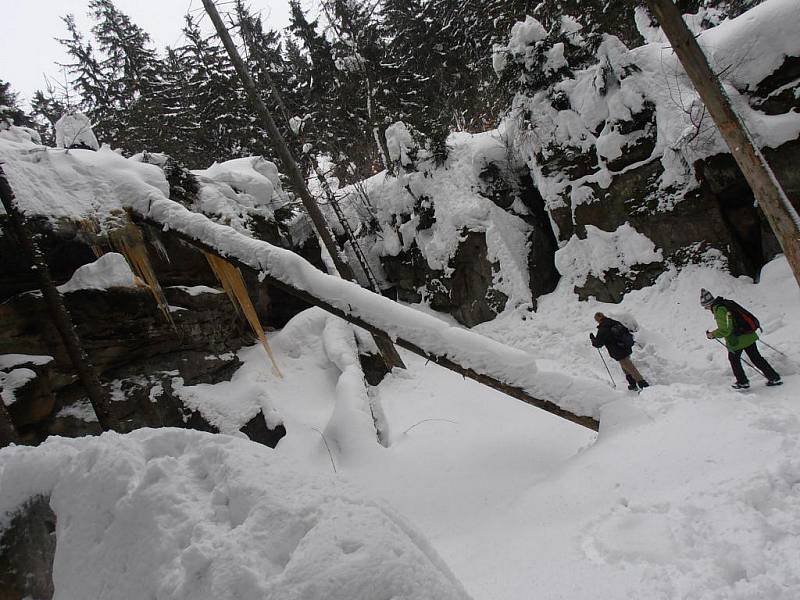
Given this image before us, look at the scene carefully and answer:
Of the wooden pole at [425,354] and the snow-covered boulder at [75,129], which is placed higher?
the snow-covered boulder at [75,129]

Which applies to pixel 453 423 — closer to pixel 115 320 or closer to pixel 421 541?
pixel 421 541

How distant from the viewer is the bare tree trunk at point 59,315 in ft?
22.7

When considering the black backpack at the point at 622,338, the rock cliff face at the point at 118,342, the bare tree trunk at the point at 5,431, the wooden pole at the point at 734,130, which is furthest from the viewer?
the black backpack at the point at 622,338

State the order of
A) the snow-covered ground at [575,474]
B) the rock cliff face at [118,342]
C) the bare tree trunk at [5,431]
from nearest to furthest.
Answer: the snow-covered ground at [575,474] → the bare tree trunk at [5,431] → the rock cliff face at [118,342]

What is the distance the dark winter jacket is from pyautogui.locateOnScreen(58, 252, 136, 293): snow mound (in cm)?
1010

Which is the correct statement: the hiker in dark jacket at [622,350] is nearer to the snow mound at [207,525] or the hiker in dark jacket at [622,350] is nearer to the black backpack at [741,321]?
the black backpack at [741,321]

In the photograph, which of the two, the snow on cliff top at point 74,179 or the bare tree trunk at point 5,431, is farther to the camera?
the snow on cliff top at point 74,179

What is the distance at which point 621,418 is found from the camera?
536 centimetres

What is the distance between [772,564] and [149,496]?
389 centimetres

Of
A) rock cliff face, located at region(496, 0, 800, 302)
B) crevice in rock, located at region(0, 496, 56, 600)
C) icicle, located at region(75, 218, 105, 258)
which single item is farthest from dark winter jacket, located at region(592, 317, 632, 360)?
icicle, located at region(75, 218, 105, 258)

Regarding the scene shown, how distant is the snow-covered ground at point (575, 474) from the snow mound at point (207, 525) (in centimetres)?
2

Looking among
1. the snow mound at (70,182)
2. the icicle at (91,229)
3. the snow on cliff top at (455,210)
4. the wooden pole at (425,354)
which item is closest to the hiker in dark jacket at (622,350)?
the wooden pole at (425,354)

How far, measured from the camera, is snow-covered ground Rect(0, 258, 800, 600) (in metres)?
2.44

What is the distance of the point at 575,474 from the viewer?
15.4 feet
